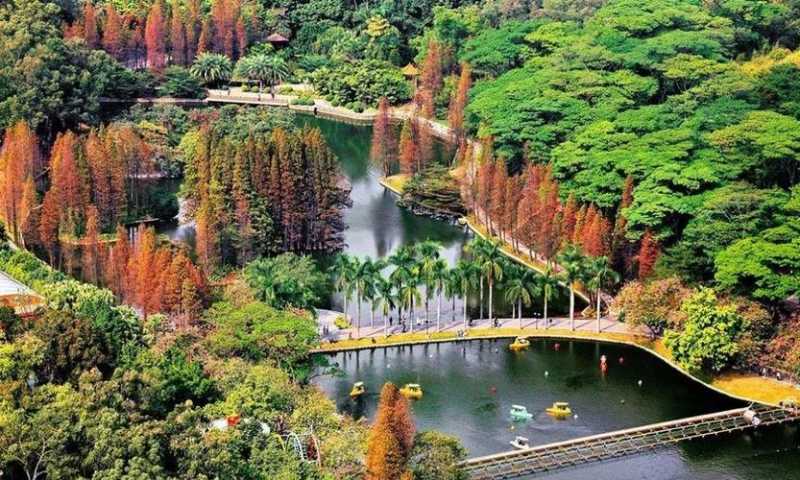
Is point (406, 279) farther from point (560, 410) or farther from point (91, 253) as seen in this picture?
point (91, 253)

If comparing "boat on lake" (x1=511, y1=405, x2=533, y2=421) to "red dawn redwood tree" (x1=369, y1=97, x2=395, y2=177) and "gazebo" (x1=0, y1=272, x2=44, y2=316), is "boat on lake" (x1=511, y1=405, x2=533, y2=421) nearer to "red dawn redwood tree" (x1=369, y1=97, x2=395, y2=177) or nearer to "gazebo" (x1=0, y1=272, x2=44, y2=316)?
"gazebo" (x1=0, y1=272, x2=44, y2=316)

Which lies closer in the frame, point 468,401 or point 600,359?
point 468,401

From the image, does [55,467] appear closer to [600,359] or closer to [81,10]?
[600,359]

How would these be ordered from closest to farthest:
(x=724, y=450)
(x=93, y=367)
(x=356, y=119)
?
(x=93, y=367)
(x=724, y=450)
(x=356, y=119)

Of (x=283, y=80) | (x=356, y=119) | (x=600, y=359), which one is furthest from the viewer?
(x=283, y=80)

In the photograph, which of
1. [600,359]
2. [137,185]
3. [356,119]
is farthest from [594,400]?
[356,119]
